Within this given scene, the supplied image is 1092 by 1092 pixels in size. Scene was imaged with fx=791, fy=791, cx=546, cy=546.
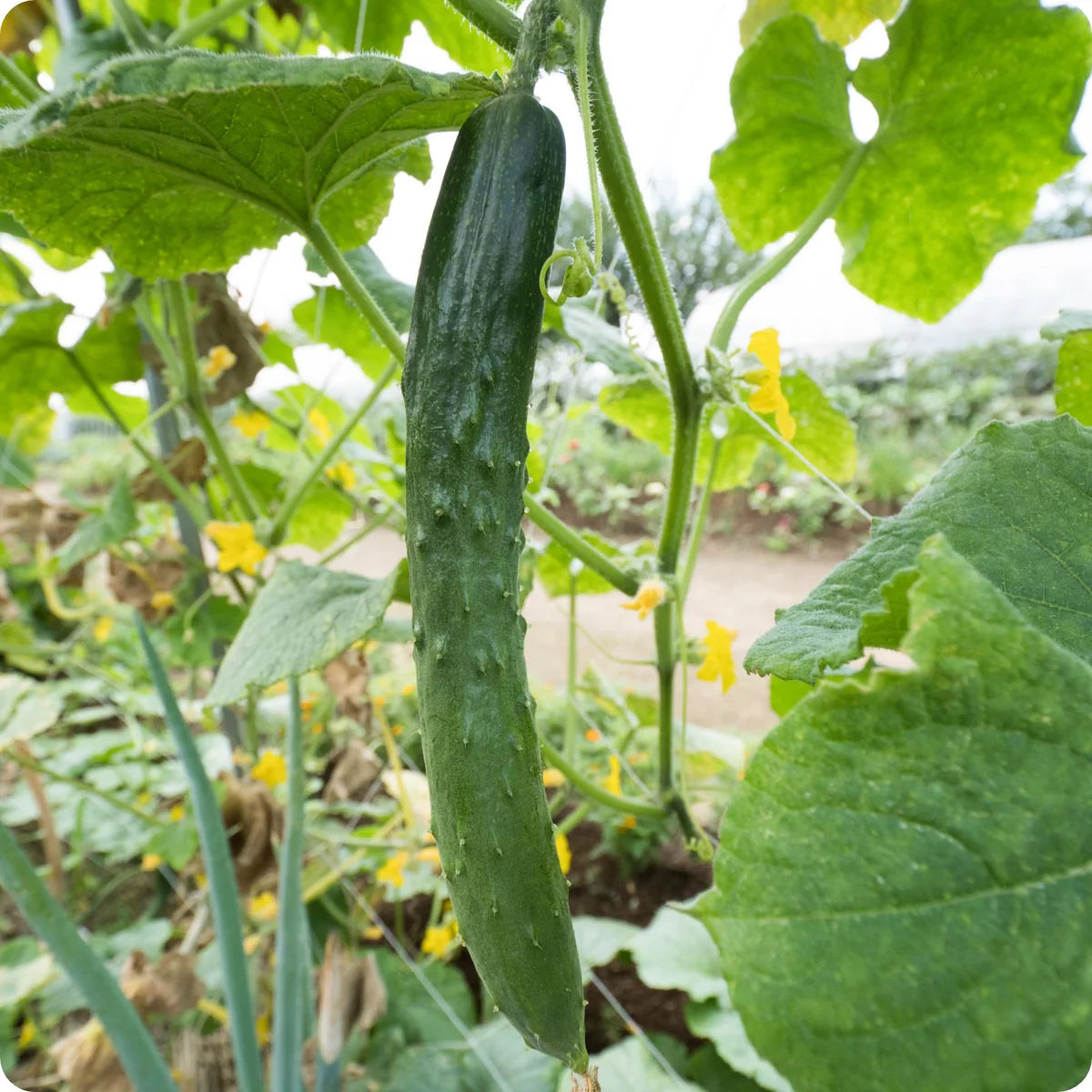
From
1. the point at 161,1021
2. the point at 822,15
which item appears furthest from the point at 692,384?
the point at 161,1021

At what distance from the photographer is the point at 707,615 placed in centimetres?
356

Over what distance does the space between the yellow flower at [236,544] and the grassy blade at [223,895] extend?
0.25 m

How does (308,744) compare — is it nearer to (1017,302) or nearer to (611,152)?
(611,152)

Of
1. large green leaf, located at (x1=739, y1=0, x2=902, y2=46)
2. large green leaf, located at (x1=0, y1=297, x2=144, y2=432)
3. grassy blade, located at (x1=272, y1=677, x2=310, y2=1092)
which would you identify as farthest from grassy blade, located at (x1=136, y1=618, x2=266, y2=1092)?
large green leaf, located at (x1=739, y1=0, x2=902, y2=46)

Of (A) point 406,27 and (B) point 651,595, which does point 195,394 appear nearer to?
(A) point 406,27

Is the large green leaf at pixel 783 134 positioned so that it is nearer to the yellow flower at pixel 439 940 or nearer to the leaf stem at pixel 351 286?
the leaf stem at pixel 351 286

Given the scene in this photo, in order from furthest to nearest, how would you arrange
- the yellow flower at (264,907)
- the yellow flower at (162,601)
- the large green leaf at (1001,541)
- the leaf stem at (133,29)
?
the yellow flower at (162,601)
the yellow flower at (264,907)
the leaf stem at (133,29)
the large green leaf at (1001,541)

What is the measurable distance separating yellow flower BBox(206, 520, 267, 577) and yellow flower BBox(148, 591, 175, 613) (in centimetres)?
31

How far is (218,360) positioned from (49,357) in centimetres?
24

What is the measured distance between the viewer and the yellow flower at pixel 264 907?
3.76 feet

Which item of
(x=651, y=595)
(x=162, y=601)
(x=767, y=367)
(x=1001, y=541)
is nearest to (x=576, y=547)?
(x=651, y=595)

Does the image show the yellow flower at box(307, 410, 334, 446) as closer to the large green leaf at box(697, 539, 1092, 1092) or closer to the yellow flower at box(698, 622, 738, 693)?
the yellow flower at box(698, 622, 738, 693)

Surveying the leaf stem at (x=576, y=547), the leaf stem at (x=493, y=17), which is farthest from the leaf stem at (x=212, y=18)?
the leaf stem at (x=576, y=547)

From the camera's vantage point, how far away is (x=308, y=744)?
5.28ft
